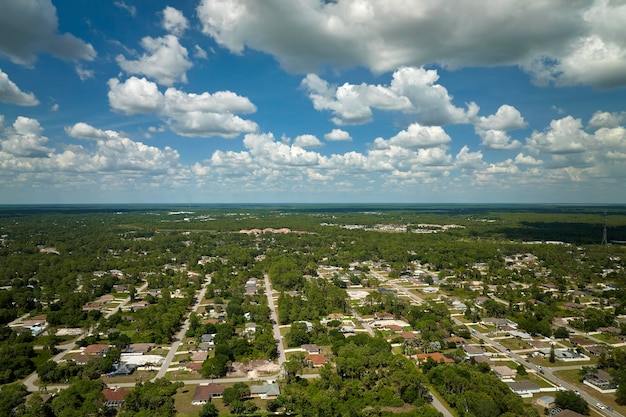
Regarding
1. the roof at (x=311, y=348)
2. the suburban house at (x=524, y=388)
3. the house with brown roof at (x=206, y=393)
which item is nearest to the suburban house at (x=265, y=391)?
the house with brown roof at (x=206, y=393)

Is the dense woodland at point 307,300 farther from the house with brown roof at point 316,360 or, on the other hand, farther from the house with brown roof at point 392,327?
the house with brown roof at point 392,327

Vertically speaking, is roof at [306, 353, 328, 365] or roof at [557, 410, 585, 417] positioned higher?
roof at [557, 410, 585, 417]

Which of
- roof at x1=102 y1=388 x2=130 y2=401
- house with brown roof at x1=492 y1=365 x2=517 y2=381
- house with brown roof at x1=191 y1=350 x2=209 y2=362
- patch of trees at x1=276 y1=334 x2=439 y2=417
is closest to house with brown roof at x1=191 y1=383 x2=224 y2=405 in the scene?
roof at x1=102 y1=388 x2=130 y2=401

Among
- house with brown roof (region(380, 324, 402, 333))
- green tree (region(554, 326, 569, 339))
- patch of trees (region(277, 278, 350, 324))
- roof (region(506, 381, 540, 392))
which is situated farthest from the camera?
patch of trees (region(277, 278, 350, 324))

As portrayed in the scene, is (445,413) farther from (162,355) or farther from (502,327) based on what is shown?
(162,355)

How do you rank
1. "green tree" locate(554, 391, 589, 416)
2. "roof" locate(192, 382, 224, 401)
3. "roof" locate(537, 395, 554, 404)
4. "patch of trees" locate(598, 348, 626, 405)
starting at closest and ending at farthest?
"green tree" locate(554, 391, 589, 416), "roof" locate(537, 395, 554, 404), "roof" locate(192, 382, 224, 401), "patch of trees" locate(598, 348, 626, 405)

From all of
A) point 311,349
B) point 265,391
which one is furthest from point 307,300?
point 265,391

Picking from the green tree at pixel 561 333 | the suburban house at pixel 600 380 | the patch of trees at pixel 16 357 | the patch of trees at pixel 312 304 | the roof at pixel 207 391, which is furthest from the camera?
the patch of trees at pixel 312 304

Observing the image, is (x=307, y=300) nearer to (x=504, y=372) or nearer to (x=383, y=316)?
(x=383, y=316)

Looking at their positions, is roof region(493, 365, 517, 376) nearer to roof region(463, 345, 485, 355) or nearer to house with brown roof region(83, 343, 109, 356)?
roof region(463, 345, 485, 355)
